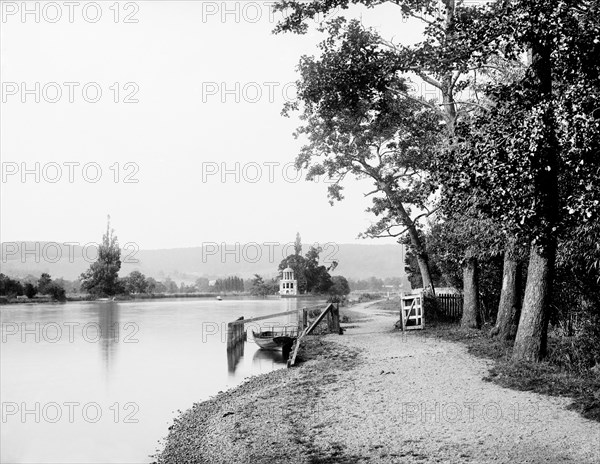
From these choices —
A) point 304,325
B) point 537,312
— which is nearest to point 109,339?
point 304,325

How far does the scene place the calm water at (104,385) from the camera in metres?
16.1

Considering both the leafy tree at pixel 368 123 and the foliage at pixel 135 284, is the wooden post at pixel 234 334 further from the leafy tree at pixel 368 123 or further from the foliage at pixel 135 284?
the foliage at pixel 135 284

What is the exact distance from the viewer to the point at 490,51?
1309 cm

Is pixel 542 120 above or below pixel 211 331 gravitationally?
above

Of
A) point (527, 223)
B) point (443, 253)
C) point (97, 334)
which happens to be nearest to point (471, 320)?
point (443, 253)

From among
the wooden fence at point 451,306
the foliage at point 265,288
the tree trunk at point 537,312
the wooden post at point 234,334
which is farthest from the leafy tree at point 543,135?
the foliage at point 265,288

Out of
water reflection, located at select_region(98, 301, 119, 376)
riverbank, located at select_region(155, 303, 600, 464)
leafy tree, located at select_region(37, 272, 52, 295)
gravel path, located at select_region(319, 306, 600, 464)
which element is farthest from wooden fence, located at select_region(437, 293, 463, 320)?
leafy tree, located at select_region(37, 272, 52, 295)

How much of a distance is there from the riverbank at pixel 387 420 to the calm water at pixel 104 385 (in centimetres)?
259

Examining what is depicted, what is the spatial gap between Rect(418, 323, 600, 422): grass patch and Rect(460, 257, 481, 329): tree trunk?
5320 mm

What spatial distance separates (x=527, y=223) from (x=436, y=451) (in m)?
5.91

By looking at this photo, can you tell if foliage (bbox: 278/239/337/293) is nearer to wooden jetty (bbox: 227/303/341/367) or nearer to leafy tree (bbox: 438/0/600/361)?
wooden jetty (bbox: 227/303/341/367)

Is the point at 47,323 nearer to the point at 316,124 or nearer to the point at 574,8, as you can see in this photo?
the point at 316,124

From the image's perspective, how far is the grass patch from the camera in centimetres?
1070

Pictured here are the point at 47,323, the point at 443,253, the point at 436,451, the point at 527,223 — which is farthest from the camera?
the point at 47,323
